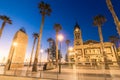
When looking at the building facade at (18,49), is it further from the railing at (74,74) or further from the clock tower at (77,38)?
the clock tower at (77,38)

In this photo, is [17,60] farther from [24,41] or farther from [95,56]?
[95,56]

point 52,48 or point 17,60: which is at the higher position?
point 52,48

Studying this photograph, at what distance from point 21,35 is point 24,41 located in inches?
86.8

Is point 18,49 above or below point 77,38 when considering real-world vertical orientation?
below

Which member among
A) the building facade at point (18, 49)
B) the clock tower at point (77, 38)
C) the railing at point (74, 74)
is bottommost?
the railing at point (74, 74)

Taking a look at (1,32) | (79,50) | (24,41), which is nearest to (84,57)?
(79,50)

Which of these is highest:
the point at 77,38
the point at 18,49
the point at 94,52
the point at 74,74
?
the point at 77,38

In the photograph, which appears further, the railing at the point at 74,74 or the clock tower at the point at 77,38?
the clock tower at the point at 77,38

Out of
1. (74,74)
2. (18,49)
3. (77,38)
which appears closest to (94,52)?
(77,38)

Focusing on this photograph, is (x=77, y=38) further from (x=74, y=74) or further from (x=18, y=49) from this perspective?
(x=74, y=74)

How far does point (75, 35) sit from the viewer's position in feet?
190

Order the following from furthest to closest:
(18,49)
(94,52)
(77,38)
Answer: (77,38) → (94,52) → (18,49)

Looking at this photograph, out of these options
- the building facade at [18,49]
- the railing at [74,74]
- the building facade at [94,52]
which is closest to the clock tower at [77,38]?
the building facade at [94,52]

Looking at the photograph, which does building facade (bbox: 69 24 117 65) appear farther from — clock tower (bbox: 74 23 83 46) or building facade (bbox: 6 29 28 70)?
building facade (bbox: 6 29 28 70)
